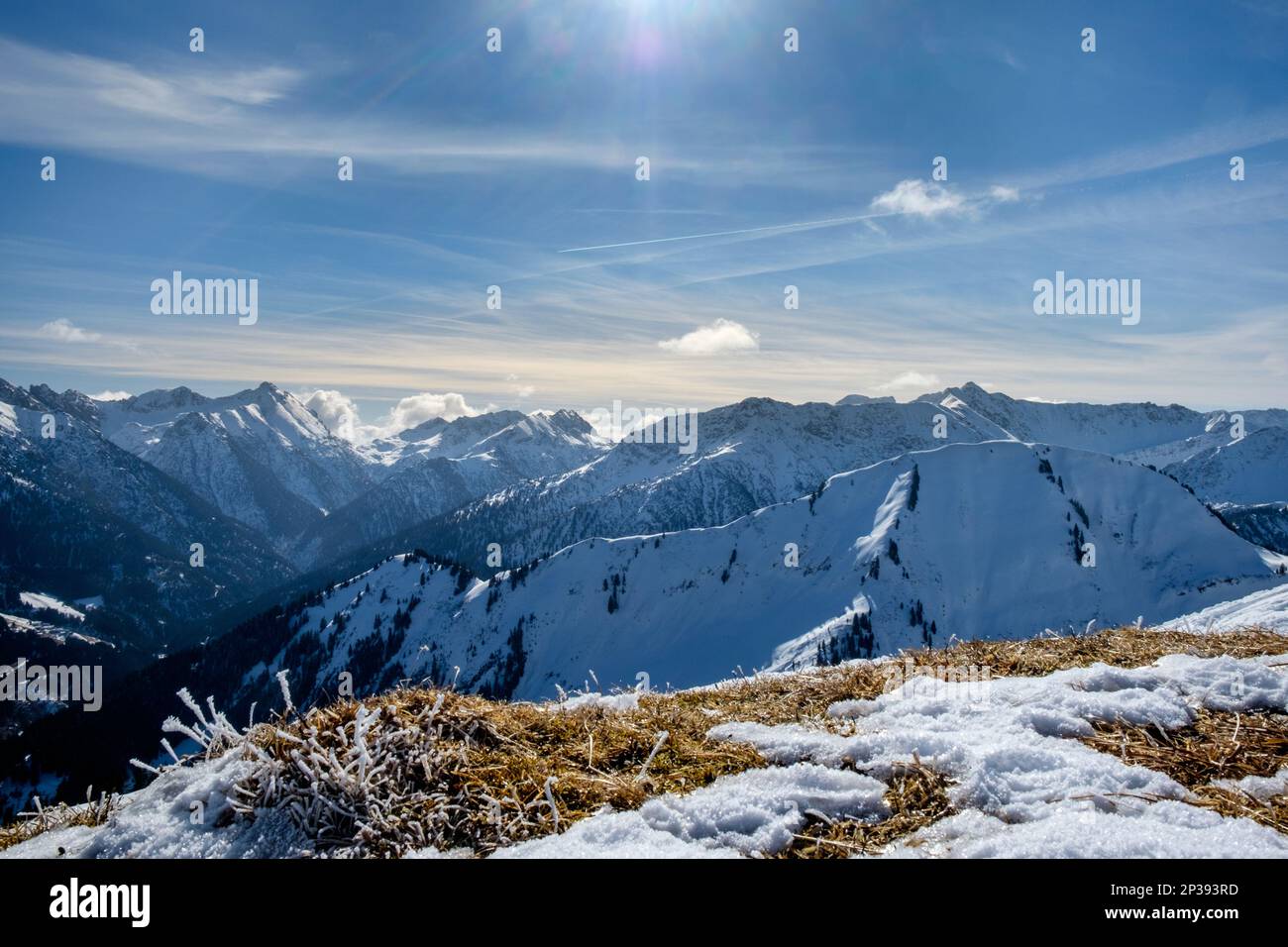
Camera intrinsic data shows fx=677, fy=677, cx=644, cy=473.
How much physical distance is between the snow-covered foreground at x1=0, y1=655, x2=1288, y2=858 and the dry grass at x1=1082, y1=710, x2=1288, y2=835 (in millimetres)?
101

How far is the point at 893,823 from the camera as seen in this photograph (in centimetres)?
338

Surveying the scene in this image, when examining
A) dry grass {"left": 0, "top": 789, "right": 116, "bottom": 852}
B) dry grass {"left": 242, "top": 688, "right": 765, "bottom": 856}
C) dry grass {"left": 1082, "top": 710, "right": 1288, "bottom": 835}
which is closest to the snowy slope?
dry grass {"left": 1082, "top": 710, "right": 1288, "bottom": 835}

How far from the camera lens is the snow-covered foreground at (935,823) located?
296 cm

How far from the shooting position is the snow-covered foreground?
2.96 m

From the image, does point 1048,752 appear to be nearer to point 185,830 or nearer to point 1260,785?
point 1260,785

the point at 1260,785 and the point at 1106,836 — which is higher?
the point at 1106,836

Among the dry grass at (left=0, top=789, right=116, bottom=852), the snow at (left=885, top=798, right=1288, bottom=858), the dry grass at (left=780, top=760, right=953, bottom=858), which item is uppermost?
the snow at (left=885, top=798, right=1288, bottom=858)

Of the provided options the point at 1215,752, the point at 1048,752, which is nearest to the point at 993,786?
the point at 1048,752

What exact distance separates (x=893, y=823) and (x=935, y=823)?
8.1 inches

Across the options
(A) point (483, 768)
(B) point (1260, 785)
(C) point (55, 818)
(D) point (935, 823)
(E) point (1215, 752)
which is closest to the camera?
(D) point (935, 823)

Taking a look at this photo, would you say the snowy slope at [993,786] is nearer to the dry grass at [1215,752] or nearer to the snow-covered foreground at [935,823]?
the snow-covered foreground at [935,823]

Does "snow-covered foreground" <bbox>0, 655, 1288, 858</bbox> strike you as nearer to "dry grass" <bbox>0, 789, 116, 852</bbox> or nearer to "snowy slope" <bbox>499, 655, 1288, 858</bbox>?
"snowy slope" <bbox>499, 655, 1288, 858</bbox>
